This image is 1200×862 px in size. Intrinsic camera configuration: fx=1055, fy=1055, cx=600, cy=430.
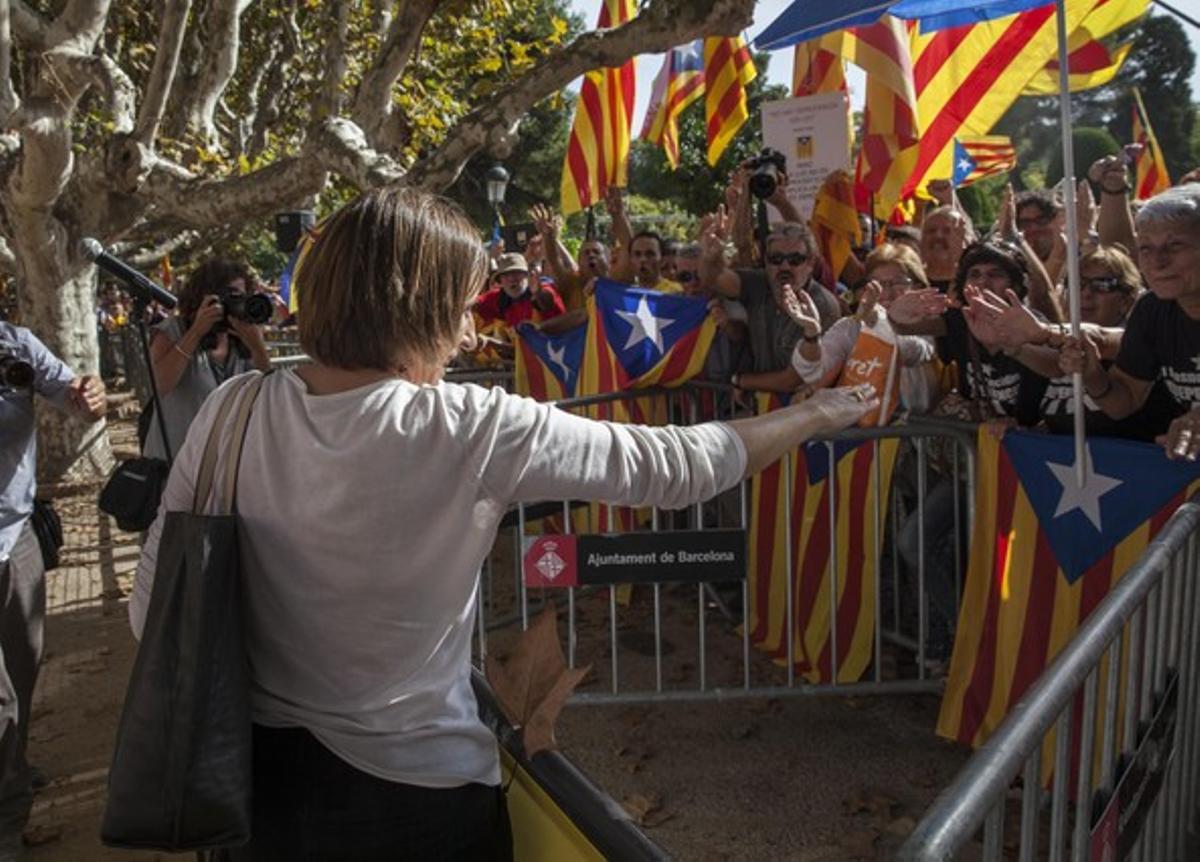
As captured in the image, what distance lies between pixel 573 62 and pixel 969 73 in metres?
2.85

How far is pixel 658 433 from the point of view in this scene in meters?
1.67

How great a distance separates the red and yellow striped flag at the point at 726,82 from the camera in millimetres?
8531

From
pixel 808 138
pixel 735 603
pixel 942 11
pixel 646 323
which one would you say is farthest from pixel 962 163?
pixel 735 603

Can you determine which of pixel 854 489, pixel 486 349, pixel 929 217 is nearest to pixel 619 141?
pixel 486 349

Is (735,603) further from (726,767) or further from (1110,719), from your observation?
(1110,719)

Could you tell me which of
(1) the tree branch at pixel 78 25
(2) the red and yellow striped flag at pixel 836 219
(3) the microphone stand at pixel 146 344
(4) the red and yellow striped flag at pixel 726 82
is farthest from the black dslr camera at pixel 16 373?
(1) the tree branch at pixel 78 25

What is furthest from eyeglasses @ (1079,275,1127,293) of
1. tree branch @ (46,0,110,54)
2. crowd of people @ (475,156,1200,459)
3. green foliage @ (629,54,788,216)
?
green foliage @ (629,54,788,216)

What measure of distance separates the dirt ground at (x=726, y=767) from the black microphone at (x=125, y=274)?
197 cm

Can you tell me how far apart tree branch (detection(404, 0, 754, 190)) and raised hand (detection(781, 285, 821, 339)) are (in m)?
3.42

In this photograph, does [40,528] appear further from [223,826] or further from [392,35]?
[392,35]

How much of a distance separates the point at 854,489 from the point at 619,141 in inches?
204

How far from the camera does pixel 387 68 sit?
9.45m

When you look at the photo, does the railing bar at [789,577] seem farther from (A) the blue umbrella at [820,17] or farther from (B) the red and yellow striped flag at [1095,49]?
(B) the red and yellow striped flag at [1095,49]

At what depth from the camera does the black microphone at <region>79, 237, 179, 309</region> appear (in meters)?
3.41
